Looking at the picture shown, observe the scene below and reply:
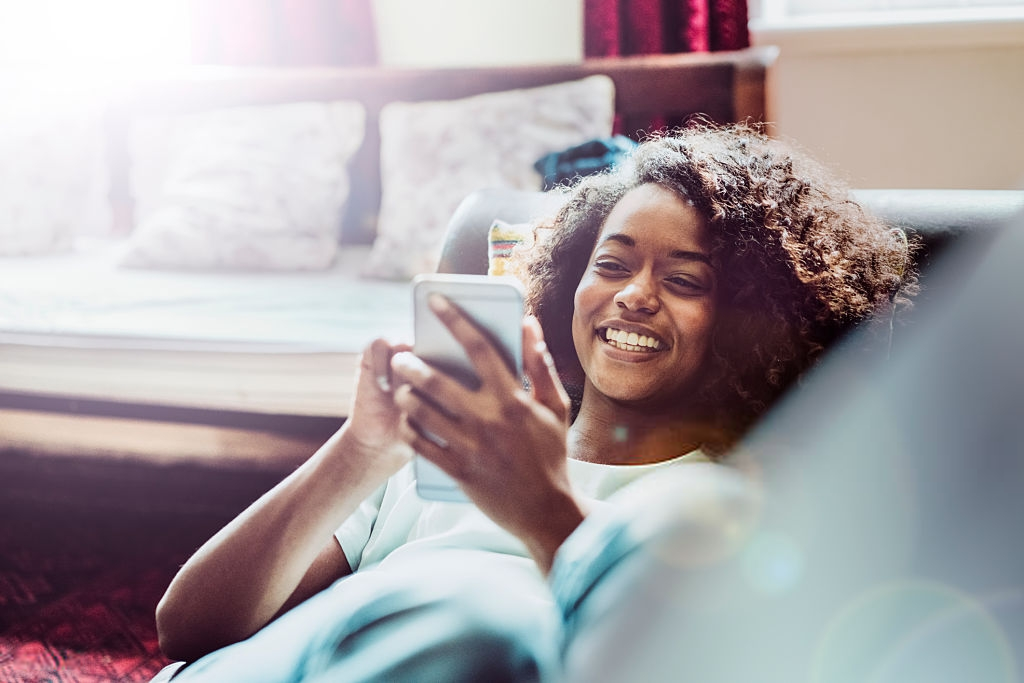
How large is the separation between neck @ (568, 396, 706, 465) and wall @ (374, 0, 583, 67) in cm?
187

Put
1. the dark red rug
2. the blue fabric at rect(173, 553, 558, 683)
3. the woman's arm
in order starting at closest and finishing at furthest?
1. the blue fabric at rect(173, 553, 558, 683)
2. the woman's arm
3. the dark red rug

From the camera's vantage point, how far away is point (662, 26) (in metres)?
2.26

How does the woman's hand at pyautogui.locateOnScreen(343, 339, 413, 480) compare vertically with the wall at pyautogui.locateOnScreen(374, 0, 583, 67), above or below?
below

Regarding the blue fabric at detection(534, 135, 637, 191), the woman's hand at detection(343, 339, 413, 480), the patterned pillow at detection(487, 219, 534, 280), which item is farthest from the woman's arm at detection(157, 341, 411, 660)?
the blue fabric at detection(534, 135, 637, 191)

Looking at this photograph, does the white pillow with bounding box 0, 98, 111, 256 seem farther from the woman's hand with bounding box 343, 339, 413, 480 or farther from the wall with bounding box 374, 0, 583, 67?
the woman's hand with bounding box 343, 339, 413, 480

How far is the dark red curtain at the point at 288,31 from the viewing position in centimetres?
257

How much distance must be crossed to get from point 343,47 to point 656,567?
7.79ft

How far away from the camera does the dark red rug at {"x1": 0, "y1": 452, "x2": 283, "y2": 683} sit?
1410mm

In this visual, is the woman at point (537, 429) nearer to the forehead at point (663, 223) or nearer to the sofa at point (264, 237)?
the forehead at point (663, 223)

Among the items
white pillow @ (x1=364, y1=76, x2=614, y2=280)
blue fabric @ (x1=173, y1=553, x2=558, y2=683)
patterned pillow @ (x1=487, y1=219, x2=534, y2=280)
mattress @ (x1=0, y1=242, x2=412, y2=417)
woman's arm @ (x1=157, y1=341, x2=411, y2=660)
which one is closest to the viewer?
blue fabric @ (x1=173, y1=553, x2=558, y2=683)

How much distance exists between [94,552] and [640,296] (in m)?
1.49

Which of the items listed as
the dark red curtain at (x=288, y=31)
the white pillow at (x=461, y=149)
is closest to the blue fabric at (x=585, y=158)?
the white pillow at (x=461, y=149)

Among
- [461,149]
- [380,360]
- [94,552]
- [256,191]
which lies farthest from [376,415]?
[256,191]

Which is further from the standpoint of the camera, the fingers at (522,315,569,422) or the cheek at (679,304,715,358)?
the cheek at (679,304,715,358)
